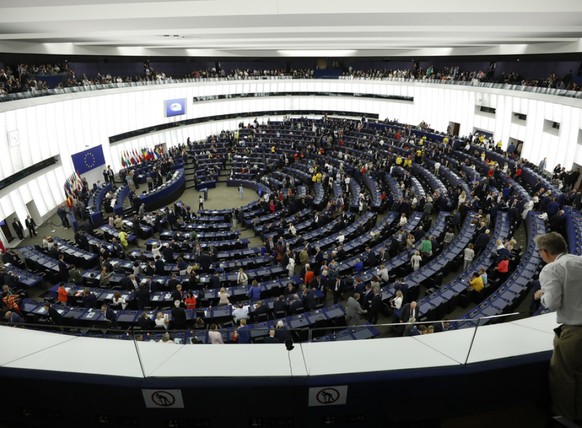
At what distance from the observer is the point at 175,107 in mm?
29938

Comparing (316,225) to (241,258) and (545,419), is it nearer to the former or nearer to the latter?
(241,258)

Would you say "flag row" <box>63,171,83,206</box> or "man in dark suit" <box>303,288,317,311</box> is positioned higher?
"flag row" <box>63,171,83,206</box>

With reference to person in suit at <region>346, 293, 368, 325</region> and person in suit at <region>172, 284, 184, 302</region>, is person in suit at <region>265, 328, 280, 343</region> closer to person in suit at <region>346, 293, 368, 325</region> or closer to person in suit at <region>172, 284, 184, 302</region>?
person in suit at <region>346, 293, 368, 325</region>

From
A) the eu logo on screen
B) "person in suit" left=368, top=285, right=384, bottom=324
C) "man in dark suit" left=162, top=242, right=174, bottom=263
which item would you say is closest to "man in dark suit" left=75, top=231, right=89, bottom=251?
"man in dark suit" left=162, top=242, right=174, bottom=263

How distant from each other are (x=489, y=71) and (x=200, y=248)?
29.2 meters

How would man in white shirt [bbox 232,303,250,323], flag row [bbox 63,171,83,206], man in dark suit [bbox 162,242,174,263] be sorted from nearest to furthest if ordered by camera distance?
1. man in white shirt [bbox 232,303,250,323]
2. man in dark suit [bbox 162,242,174,263]
3. flag row [bbox 63,171,83,206]

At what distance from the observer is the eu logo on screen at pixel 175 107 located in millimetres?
29422

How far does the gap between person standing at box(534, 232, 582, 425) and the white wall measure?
20.1 metres

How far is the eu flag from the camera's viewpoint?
21.9 m

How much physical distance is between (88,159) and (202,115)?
12728 mm

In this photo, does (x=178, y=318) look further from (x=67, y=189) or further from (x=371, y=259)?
(x=67, y=189)

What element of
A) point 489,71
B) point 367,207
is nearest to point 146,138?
point 367,207

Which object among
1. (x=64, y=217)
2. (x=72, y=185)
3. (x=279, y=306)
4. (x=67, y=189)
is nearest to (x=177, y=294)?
(x=279, y=306)

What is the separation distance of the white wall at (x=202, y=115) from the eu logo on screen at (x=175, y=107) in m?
0.49
